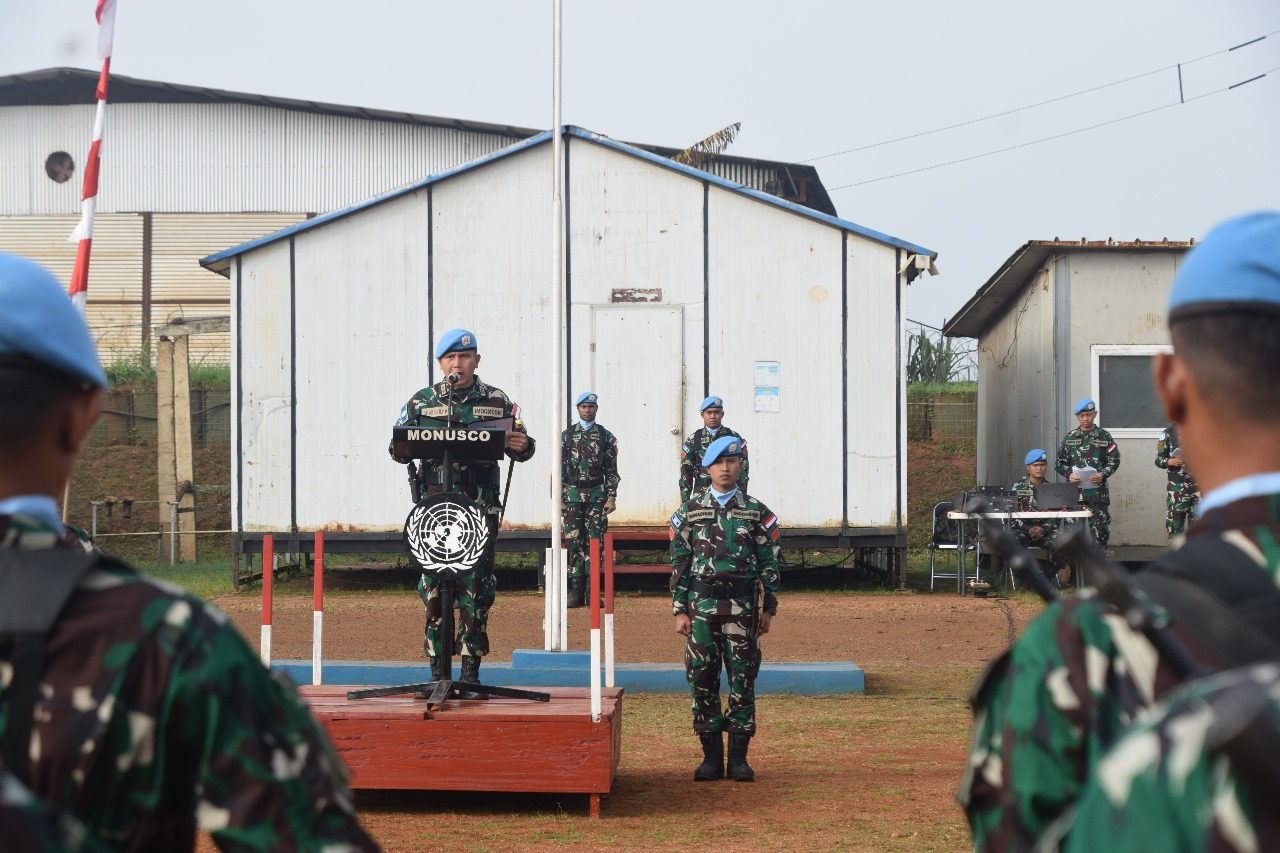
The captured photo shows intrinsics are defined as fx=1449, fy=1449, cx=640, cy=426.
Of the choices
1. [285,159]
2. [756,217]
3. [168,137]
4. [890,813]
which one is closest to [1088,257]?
[756,217]

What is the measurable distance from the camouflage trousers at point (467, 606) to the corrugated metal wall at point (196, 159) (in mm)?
21241

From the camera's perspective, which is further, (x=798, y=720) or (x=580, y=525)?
(x=580, y=525)

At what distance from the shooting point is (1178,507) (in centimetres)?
1869

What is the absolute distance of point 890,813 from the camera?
8.19 metres

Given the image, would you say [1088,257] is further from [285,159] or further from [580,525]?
[285,159]

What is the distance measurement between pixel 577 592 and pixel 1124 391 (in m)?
7.94

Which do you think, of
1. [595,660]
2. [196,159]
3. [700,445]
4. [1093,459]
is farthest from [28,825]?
[196,159]

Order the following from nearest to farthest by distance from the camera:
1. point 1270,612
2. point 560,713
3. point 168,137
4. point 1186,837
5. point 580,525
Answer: point 1186,837, point 1270,612, point 560,713, point 580,525, point 168,137

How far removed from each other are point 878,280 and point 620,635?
6.70 m

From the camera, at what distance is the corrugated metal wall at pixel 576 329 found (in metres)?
19.4

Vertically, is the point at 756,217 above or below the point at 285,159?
below

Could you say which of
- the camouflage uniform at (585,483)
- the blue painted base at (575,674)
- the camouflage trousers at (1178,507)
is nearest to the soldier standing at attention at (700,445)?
the camouflage uniform at (585,483)

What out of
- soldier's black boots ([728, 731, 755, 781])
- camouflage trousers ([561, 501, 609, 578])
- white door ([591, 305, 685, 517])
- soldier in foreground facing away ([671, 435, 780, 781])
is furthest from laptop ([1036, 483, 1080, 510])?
soldier's black boots ([728, 731, 755, 781])

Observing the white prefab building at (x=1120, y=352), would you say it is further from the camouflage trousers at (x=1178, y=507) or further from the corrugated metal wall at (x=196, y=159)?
the corrugated metal wall at (x=196, y=159)
